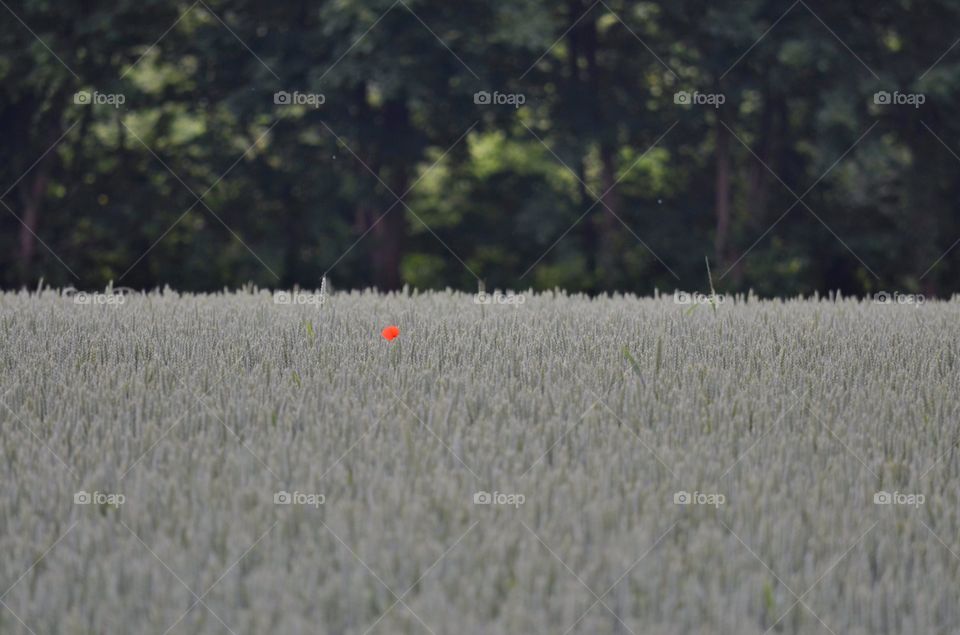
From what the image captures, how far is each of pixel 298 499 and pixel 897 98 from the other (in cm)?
1582

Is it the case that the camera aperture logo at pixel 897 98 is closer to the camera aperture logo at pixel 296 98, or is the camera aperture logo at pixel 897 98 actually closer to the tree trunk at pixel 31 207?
the camera aperture logo at pixel 296 98

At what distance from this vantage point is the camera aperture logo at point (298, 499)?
3715 millimetres

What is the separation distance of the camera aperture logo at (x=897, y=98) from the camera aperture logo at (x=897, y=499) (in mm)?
14095

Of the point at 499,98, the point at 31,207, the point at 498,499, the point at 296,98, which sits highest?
the point at 499,98

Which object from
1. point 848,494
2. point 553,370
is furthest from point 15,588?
point 553,370

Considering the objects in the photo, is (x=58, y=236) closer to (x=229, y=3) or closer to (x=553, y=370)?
(x=229, y=3)

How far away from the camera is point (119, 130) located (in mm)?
19672

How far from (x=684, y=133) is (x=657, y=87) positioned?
0.95 meters

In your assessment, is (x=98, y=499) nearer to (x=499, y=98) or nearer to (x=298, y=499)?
(x=298, y=499)

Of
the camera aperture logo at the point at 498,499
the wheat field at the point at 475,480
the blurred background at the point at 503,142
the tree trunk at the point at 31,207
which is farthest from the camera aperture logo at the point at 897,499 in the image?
the tree trunk at the point at 31,207

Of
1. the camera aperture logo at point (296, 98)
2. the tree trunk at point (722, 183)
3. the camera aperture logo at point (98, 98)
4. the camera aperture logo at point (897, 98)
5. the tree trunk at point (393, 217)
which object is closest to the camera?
the camera aperture logo at point (897, 98)

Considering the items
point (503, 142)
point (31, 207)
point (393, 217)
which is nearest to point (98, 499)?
point (393, 217)

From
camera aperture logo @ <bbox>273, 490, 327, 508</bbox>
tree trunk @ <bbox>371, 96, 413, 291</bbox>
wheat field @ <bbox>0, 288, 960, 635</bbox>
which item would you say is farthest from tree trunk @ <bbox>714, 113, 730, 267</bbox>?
camera aperture logo @ <bbox>273, 490, 327, 508</bbox>

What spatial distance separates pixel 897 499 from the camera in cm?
394
